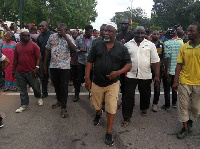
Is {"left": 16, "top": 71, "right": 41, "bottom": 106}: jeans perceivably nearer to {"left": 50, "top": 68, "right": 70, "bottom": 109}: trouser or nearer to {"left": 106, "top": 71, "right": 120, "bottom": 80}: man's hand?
{"left": 50, "top": 68, "right": 70, "bottom": 109}: trouser

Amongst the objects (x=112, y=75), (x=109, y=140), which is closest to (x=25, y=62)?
(x=112, y=75)

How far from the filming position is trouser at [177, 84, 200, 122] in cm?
382

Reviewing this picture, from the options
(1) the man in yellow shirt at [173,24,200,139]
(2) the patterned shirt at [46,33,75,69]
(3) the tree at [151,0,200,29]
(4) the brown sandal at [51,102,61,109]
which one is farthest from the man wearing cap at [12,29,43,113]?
(3) the tree at [151,0,200,29]

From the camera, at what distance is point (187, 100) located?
386cm

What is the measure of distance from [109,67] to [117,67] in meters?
0.16

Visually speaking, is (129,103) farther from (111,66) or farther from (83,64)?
(83,64)

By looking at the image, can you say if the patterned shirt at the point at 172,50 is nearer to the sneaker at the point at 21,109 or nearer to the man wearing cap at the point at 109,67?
the man wearing cap at the point at 109,67

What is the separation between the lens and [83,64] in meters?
5.95

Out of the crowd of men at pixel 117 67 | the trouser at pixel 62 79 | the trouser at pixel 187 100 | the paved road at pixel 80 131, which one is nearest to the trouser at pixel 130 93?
the crowd of men at pixel 117 67

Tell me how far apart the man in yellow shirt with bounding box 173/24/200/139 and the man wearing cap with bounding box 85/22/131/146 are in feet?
3.14

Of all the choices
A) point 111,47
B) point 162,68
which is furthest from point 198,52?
point 162,68

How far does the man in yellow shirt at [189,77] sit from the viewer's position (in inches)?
145

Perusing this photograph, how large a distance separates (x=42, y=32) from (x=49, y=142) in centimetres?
322

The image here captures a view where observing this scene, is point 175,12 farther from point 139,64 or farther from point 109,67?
point 109,67
